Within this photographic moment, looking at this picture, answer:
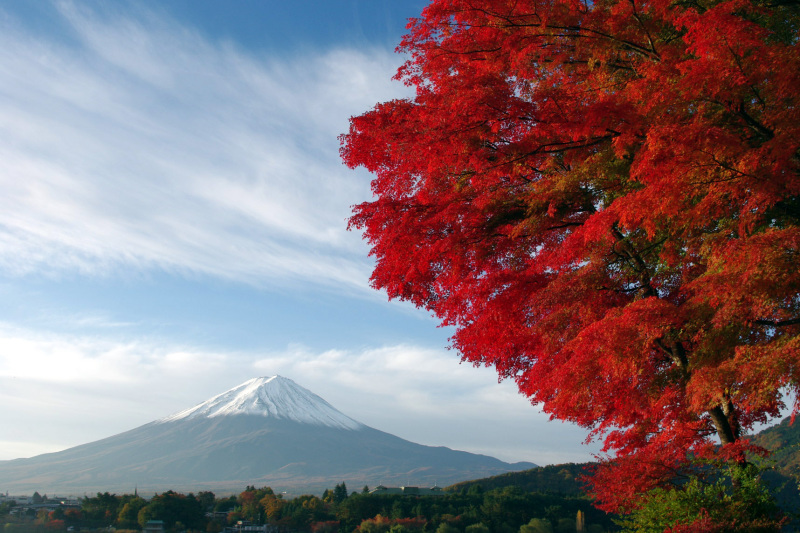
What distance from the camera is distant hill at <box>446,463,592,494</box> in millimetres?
75500

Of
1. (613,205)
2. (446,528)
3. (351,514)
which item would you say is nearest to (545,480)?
(446,528)

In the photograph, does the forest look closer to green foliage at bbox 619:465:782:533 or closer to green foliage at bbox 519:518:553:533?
green foliage at bbox 519:518:553:533

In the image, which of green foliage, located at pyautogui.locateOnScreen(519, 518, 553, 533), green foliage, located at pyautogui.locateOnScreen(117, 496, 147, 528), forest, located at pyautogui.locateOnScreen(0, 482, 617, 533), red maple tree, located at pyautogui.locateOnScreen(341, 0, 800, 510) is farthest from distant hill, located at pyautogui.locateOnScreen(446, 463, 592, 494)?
red maple tree, located at pyautogui.locateOnScreen(341, 0, 800, 510)

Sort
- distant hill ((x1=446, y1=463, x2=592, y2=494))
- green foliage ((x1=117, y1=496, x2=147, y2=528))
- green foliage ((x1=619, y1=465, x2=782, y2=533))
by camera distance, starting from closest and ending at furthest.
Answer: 1. green foliage ((x1=619, y1=465, x2=782, y2=533))
2. distant hill ((x1=446, y1=463, x2=592, y2=494))
3. green foliage ((x1=117, y1=496, x2=147, y2=528))

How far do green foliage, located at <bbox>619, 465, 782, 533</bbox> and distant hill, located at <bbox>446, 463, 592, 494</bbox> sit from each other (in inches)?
2719

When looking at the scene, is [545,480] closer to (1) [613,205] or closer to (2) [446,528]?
(2) [446,528]

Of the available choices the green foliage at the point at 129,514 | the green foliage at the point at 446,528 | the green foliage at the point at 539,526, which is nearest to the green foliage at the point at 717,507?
the green foliage at the point at 539,526

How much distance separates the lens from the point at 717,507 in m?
6.96

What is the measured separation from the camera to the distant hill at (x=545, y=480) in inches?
2972

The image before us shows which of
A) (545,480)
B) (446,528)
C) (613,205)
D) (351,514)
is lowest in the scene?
(446,528)

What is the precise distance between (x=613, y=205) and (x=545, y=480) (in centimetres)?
8359

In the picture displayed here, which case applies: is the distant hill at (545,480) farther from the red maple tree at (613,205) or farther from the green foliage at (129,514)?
the red maple tree at (613,205)

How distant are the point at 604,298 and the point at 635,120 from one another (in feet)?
9.01

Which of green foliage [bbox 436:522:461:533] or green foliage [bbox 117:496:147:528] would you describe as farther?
green foliage [bbox 117:496:147:528]
